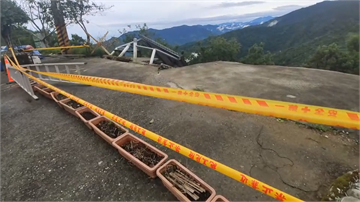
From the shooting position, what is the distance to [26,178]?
2432mm

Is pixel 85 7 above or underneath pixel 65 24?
above

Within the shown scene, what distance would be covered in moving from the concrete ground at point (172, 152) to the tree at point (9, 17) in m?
5.90

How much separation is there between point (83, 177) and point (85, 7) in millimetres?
11700

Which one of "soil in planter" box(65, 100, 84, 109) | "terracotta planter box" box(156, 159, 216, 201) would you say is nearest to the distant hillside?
"soil in planter" box(65, 100, 84, 109)

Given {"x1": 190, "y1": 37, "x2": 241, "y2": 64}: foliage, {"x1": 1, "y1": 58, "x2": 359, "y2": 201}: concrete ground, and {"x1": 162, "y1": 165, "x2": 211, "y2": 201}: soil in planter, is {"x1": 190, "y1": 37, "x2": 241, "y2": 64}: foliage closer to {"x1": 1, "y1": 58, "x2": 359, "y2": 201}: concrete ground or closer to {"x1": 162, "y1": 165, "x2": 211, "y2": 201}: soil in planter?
{"x1": 1, "y1": 58, "x2": 359, "y2": 201}: concrete ground

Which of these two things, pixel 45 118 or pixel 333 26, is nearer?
pixel 45 118

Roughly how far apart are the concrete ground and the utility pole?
24.9 ft

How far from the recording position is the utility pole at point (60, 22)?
10.0 metres

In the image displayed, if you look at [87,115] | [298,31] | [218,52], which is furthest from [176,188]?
[298,31]

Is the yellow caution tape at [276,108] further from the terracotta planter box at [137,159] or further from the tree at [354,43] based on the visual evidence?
the tree at [354,43]

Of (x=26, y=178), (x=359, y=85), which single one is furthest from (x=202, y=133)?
(x=359, y=85)

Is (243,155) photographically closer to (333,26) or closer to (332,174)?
(332,174)

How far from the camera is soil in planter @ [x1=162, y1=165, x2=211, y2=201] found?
1914 mm

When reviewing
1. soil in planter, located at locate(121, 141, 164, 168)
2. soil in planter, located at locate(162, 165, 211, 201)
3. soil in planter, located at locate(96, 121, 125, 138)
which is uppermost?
soil in planter, located at locate(96, 121, 125, 138)
